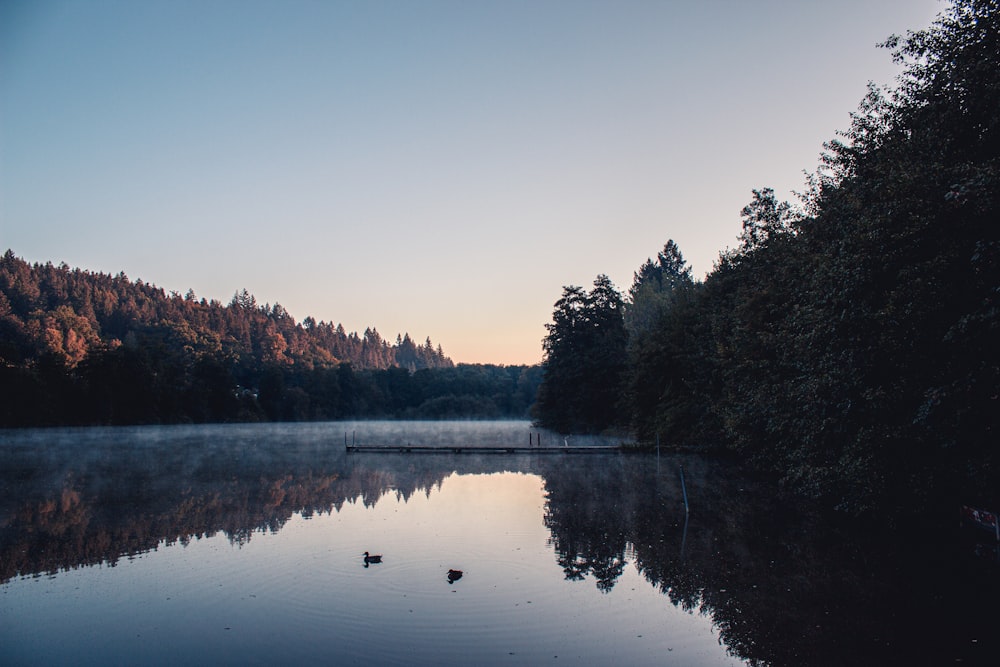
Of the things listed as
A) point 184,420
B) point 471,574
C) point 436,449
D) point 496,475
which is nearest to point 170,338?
point 184,420

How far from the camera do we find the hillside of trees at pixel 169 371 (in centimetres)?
9362

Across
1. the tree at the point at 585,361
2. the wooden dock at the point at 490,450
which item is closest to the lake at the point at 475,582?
the wooden dock at the point at 490,450

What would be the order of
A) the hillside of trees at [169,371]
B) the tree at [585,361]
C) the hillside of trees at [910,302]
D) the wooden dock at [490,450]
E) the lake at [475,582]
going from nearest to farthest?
the lake at [475,582], the hillside of trees at [910,302], the wooden dock at [490,450], the tree at [585,361], the hillside of trees at [169,371]

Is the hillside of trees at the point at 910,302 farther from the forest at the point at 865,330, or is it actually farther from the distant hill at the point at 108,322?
the distant hill at the point at 108,322

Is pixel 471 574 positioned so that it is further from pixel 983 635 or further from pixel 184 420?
pixel 184 420

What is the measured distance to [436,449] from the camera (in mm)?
48188

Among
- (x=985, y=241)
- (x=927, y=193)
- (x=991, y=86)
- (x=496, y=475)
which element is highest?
(x=991, y=86)

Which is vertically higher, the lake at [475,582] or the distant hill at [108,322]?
the distant hill at [108,322]

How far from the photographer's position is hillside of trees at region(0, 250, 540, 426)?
307 feet

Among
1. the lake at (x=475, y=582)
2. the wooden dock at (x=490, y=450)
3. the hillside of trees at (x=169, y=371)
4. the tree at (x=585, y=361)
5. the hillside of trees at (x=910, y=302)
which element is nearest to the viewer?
the lake at (x=475, y=582)

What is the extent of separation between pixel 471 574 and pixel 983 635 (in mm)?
8533

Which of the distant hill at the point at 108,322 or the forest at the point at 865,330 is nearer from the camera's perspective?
A: the forest at the point at 865,330

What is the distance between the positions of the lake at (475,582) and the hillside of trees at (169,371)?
78433mm

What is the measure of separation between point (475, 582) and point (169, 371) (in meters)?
110
